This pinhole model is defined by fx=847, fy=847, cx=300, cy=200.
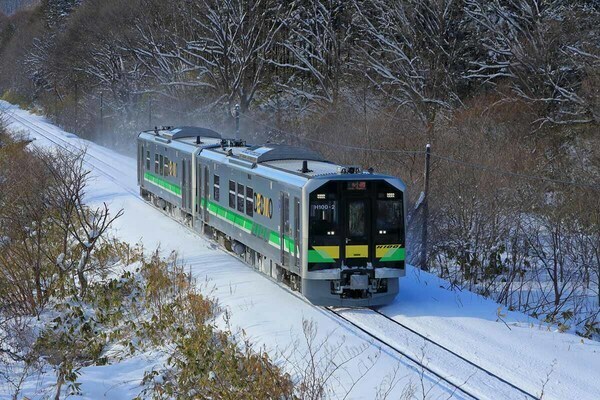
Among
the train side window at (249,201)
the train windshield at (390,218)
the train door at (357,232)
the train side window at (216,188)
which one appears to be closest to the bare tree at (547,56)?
the train side window at (216,188)

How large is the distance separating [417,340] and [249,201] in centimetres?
624

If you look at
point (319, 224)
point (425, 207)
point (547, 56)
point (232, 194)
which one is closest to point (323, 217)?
point (319, 224)

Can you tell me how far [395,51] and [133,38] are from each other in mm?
23992

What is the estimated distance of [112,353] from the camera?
1562cm

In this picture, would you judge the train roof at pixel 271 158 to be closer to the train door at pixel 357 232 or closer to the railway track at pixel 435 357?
the train door at pixel 357 232

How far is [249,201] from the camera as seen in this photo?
18281mm

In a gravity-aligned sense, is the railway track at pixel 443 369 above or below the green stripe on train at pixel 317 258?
below

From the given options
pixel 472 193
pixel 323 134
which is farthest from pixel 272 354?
pixel 323 134

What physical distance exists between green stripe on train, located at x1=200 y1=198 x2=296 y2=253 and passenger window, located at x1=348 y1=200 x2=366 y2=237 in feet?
3.72

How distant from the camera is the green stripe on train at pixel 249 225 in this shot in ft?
52.1

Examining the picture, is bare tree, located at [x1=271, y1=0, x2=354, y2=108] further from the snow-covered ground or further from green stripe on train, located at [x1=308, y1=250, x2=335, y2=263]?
green stripe on train, located at [x1=308, y1=250, x2=335, y2=263]

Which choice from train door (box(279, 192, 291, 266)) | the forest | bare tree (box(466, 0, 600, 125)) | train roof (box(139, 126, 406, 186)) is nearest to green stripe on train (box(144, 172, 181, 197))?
train roof (box(139, 126, 406, 186))

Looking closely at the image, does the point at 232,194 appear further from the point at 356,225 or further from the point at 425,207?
the point at 356,225

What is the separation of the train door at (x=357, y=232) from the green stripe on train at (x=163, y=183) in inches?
401
